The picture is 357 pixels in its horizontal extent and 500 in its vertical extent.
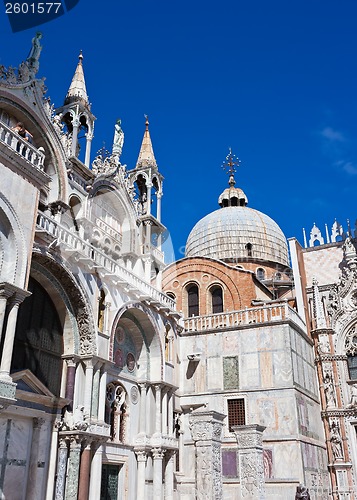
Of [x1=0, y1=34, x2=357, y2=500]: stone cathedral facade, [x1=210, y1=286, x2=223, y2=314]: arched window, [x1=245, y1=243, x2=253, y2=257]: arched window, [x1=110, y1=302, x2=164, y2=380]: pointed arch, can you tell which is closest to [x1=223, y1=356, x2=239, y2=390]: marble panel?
[x1=0, y1=34, x2=357, y2=500]: stone cathedral facade

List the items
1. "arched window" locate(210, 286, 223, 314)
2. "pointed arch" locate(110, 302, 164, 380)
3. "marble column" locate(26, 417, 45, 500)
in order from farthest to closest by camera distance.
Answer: "arched window" locate(210, 286, 223, 314), "pointed arch" locate(110, 302, 164, 380), "marble column" locate(26, 417, 45, 500)

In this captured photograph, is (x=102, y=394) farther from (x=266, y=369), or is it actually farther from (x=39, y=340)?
(x=266, y=369)

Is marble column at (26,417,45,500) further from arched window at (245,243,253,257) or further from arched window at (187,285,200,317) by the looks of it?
arched window at (245,243,253,257)

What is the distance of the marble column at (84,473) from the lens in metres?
14.2

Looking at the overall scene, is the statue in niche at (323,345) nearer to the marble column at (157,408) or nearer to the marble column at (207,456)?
the marble column at (157,408)

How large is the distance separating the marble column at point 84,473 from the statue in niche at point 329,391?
1248 cm

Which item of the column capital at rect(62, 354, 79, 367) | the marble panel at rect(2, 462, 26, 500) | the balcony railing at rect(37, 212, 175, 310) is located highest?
the balcony railing at rect(37, 212, 175, 310)

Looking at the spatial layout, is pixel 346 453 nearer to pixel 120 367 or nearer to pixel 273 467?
pixel 273 467

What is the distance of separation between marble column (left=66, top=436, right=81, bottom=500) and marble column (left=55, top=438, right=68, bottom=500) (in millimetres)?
135

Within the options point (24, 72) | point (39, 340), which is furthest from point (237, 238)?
point (39, 340)

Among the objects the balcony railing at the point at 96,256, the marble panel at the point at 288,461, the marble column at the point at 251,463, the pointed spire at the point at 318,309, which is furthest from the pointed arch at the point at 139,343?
the pointed spire at the point at 318,309

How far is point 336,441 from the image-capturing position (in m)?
22.5

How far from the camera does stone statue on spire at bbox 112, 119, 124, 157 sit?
22.2m

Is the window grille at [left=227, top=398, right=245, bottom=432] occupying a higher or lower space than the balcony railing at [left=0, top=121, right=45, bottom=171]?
lower
